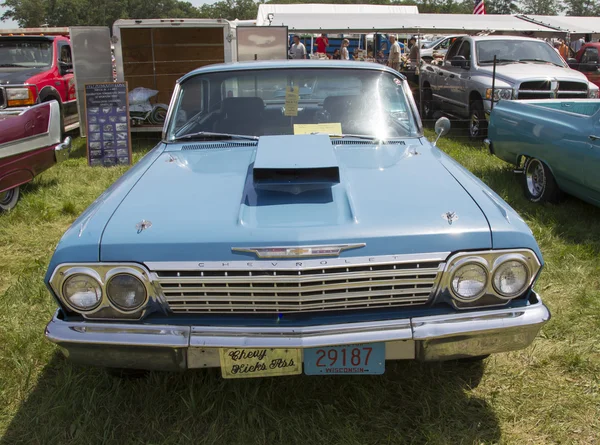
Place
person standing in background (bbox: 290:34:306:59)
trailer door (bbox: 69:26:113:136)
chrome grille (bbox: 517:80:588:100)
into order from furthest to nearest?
person standing in background (bbox: 290:34:306:59) < chrome grille (bbox: 517:80:588:100) < trailer door (bbox: 69:26:113:136)

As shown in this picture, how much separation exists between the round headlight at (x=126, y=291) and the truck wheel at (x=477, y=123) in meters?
8.15

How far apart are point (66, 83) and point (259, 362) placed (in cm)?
878

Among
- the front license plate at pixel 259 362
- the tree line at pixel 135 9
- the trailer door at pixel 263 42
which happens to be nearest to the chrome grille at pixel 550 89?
the trailer door at pixel 263 42

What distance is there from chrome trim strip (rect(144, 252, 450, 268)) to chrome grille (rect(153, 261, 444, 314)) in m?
0.02

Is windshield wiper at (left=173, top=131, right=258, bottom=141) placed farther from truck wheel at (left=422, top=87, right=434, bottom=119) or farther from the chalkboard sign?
truck wheel at (left=422, top=87, right=434, bottom=119)

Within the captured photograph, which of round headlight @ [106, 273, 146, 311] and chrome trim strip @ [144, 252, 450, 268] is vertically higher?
chrome trim strip @ [144, 252, 450, 268]

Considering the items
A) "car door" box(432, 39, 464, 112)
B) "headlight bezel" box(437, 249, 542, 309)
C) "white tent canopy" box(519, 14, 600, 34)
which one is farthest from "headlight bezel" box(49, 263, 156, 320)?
"white tent canopy" box(519, 14, 600, 34)

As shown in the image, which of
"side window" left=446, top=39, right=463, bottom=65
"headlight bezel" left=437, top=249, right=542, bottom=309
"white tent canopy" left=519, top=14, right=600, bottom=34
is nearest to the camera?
"headlight bezel" left=437, top=249, right=542, bottom=309

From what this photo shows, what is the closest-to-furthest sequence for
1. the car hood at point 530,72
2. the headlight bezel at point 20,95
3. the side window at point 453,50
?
1. the headlight bezel at point 20,95
2. the car hood at point 530,72
3. the side window at point 453,50

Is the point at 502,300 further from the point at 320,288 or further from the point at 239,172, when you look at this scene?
the point at 239,172

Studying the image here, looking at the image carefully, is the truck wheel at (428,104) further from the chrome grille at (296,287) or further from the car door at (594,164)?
the chrome grille at (296,287)

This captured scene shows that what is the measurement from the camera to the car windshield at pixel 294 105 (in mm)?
3469

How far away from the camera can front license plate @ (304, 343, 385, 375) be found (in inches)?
88.5

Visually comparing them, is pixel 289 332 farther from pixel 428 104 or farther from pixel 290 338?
pixel 428 104
